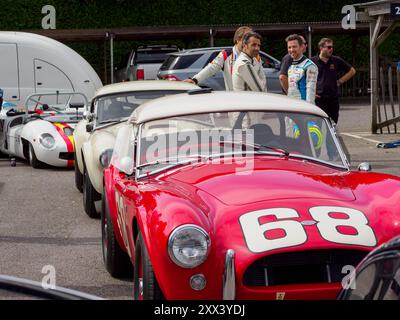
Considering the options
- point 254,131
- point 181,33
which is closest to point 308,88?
point 254,131

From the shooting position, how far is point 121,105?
10836 millimetres

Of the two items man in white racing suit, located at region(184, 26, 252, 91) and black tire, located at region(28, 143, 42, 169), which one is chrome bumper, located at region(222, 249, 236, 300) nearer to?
man in white racing suit, located at region(184, 26, 252, 91)

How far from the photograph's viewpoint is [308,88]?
11234 millimetres

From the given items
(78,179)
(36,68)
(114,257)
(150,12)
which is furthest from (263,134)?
(150,12)

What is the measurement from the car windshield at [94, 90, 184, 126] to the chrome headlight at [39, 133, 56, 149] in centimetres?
338

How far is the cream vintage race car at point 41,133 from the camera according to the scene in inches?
555

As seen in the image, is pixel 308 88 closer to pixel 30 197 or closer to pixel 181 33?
pixel 30 197

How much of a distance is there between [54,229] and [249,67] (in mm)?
3108

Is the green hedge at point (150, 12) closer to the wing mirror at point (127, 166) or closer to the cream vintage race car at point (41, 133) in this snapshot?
the cream vintage race car at point (41, 133)

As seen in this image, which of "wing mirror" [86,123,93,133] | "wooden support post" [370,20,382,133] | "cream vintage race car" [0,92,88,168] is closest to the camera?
"wing mirror" [86,123,93,133]

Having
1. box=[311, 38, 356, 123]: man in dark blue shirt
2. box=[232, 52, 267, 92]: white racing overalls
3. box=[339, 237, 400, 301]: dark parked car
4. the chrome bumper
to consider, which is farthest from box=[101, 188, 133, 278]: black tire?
box=[311, 38, 356, 123]: man in dark blue shirt

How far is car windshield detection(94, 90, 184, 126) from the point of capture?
10.8m

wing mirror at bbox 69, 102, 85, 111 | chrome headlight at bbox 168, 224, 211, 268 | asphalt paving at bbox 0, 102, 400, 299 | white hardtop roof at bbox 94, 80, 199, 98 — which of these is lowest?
asphalt paving at bbox 0, 102, 400, 299

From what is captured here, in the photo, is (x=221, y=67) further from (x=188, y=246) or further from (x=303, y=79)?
(x=188, y=246)
